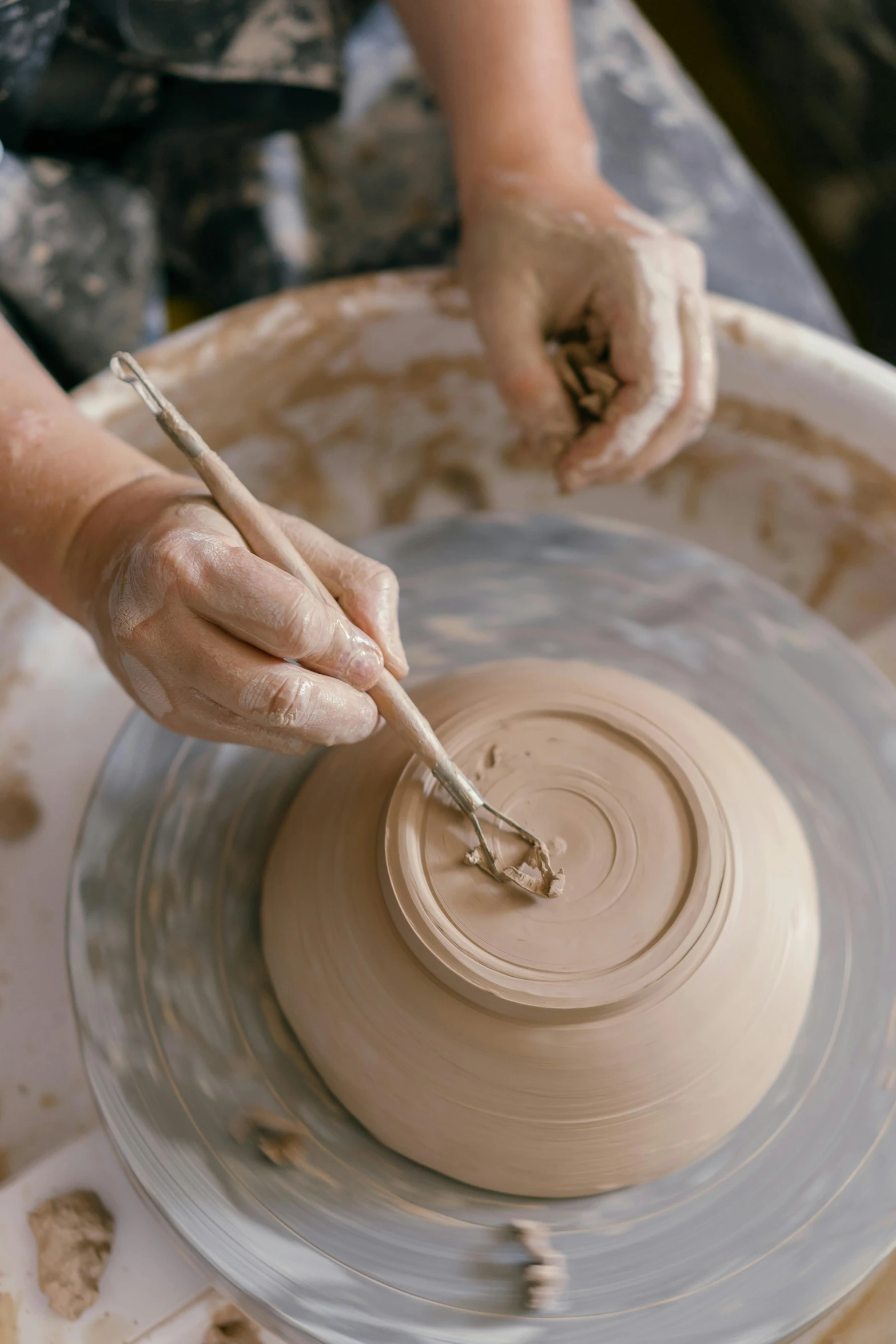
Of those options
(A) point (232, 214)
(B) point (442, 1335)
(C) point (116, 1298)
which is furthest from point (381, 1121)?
(A) point (232, 214)

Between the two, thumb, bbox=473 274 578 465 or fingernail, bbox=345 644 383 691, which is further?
thumb, bbox=473 274 578 465

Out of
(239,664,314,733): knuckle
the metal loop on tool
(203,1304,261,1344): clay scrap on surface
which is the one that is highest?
the metal loop on tool

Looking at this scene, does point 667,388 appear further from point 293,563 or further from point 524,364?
point 293,563

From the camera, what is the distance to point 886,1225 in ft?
3.40

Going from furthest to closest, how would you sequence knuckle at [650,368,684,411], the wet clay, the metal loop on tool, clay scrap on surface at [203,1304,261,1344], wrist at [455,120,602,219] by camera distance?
wrist at [455,120,602,219] → knuckle at [650,368,684,411] → clay scrap on surface at [203,1304,261,1344] → the wet clay → the metal loop on tool

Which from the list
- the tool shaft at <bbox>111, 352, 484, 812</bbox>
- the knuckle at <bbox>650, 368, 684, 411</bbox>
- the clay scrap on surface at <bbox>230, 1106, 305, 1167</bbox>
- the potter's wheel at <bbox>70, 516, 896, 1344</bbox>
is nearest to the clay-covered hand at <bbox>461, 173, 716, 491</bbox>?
the knuckle at <bbox>650, 368, 684, 411</bbox>

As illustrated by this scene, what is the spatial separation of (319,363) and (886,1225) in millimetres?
1324

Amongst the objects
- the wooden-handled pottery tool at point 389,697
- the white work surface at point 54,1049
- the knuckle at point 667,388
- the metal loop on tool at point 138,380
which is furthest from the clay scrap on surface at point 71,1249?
the knuckle at point 667,388

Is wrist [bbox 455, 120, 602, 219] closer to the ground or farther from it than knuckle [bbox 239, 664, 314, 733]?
farther from it

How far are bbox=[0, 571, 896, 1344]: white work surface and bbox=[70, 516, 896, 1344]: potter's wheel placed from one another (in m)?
0.09

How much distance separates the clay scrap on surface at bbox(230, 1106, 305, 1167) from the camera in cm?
105

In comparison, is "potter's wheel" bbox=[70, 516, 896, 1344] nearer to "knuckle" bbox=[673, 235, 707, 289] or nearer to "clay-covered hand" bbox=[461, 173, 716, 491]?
"clay-covered hand" bbox=[461, 173, 716, 491]

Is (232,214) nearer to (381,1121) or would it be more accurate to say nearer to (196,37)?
(196,37)

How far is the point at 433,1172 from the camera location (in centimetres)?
104
